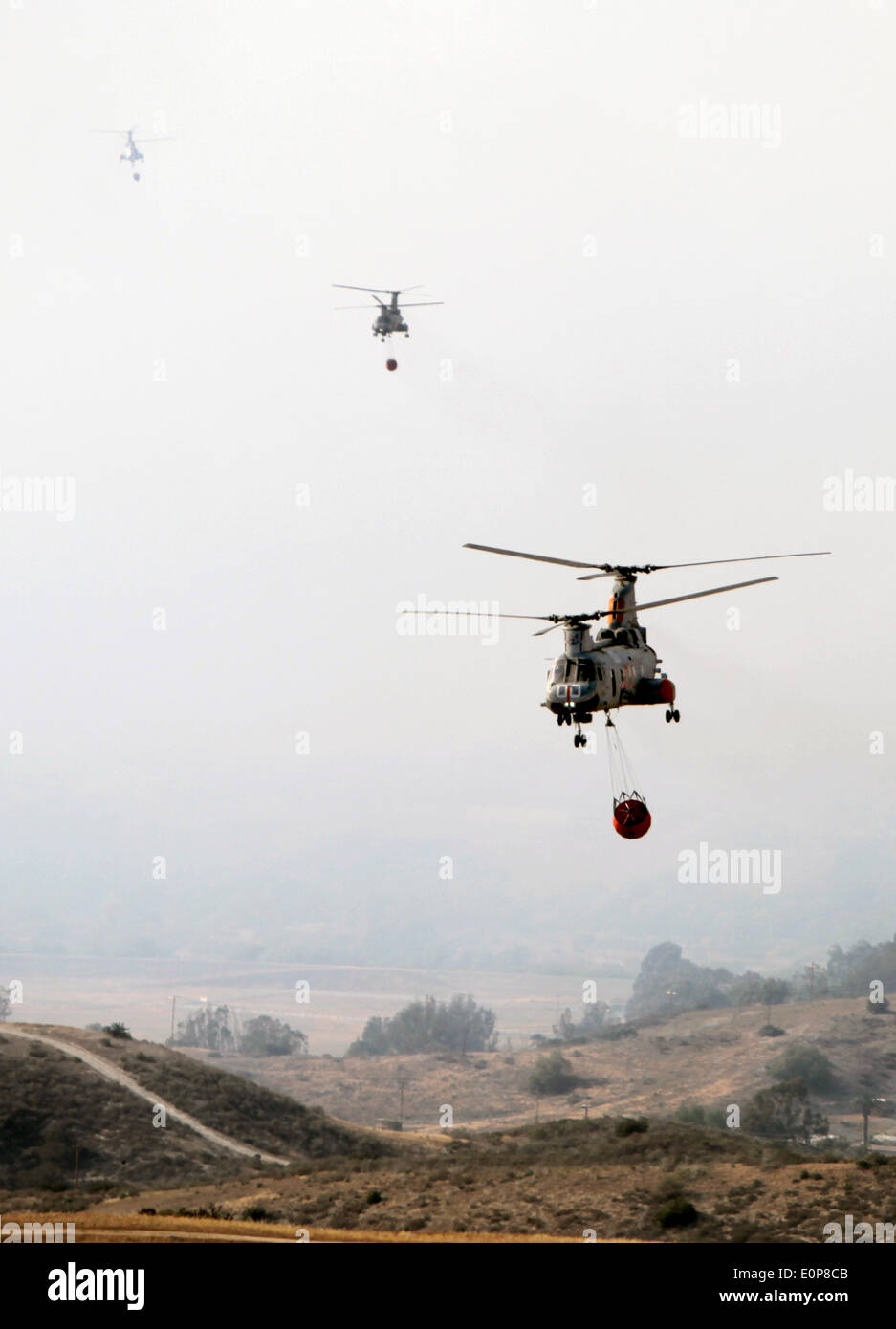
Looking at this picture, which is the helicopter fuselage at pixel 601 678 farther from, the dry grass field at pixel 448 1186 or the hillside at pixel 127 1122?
the hillside at pixel 127 1122

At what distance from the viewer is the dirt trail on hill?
109 m

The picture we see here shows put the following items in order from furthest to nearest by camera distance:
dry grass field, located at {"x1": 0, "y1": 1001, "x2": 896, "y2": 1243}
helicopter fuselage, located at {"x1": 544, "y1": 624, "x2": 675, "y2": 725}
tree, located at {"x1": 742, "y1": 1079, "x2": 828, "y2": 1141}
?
tree, located at {"x1": 742, "y1": 1079, "x2": 828, "y2": 1141} < dry grass field, located at {"x1": 0, "y1": 1001, "x2": 896, "y2": 1243} < helicopter fuselage, located at {"x1": 544, "y1": 624, "x2": 675, "y2": 725}

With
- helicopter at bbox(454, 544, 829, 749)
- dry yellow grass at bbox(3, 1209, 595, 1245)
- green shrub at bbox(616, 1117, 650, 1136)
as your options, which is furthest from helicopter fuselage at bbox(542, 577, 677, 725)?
green shrub at bbox(616, 1117, 650, 1136)

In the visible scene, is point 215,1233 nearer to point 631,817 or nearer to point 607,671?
point 631,817

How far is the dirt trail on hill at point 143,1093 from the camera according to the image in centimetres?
10869

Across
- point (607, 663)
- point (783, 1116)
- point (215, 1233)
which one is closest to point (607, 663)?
point (607, 663)

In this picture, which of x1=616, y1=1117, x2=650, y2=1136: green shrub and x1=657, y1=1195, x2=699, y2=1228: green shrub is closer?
x1=657, y1=1195, x2=699, y2=1228: green shrub

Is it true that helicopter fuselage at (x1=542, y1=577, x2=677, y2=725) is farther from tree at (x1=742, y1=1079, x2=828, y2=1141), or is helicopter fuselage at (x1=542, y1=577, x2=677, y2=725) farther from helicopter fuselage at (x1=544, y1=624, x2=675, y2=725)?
tree at (x1=742, y1=1079, x2=828, y2=1141)

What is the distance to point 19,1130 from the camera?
104 m

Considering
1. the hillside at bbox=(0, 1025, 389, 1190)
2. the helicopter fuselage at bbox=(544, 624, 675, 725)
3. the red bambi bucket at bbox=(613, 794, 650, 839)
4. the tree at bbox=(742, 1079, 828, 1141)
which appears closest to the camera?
the red bambi bucket at bbox=(613, 794, 650, 839)

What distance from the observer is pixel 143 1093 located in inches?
4446

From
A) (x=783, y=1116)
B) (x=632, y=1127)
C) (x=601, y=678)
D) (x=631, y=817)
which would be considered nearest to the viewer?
(x=631, y=817)
